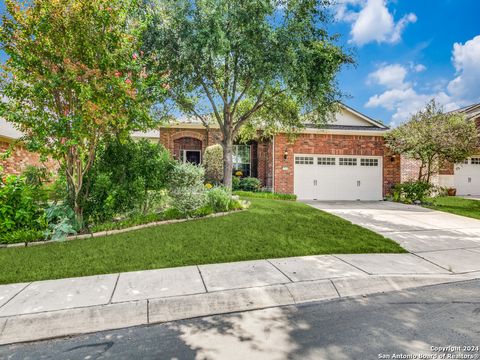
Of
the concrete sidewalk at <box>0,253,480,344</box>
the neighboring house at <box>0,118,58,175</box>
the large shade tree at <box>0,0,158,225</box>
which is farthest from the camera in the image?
the neighboring house at <box>0,118,58,175</box>

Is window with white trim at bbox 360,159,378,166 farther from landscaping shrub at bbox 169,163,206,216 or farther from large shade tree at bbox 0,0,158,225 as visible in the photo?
large shade tree at bbox 0,0,158,225

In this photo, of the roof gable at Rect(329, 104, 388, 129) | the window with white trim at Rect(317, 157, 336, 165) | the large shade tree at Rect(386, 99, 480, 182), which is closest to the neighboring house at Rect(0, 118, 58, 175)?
the window with white trim at Rect(317, 157, 336, 165)

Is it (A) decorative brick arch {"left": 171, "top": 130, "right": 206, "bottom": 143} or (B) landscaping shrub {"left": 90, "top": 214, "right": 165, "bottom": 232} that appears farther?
→ (A) decorative brick arch {"left": 171, "top": 130, "right": 206, "bottom": 143}

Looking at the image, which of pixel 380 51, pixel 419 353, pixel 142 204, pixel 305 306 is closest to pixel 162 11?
pixel 142 204

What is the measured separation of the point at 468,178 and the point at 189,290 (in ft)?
70.4

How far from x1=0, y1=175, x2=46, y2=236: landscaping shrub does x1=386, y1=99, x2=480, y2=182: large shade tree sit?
1415 centimetres

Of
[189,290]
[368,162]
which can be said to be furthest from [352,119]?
[189,290]

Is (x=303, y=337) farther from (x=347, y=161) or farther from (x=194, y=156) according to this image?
(x=194, y=156)

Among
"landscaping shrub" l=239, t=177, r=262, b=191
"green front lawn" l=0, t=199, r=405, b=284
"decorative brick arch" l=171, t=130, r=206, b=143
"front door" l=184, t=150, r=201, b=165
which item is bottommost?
"green front lawn" l=0, t=199, r=405, b=284

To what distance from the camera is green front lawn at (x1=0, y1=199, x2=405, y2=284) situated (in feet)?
15.1

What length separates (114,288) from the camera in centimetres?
382

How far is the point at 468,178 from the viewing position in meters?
18.5

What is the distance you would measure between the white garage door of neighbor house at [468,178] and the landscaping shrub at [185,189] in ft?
60.4

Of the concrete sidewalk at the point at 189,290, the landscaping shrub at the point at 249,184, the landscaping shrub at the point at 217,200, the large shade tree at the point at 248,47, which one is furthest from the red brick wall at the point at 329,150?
the concrete sidewalk at the point at 189,290
